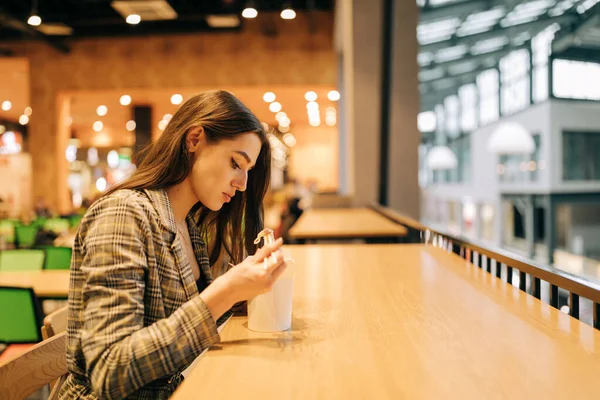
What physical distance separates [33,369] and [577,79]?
4.68 meters

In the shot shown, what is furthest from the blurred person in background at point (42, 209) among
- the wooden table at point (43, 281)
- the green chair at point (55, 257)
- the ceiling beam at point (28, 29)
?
the wooden table at point (43, 281)

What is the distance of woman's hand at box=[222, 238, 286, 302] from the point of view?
3.40 ft

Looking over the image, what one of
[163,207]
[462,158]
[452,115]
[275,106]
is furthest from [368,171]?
[452,115]

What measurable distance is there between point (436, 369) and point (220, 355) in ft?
1.43

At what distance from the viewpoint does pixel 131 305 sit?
37.6 inches

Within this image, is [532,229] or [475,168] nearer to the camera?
[532,229]

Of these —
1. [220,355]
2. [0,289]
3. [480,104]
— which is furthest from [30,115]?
[220,355]

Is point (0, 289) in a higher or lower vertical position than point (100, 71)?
lower

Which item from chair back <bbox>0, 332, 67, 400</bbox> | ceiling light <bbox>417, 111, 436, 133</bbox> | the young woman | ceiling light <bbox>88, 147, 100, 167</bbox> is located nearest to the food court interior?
chair back <bbox>0, 332, 67, 400</bbox>

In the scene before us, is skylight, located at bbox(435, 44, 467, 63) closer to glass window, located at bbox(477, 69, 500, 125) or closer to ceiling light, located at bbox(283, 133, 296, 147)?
glass window, located at bbox(477, 69, 500, 125)

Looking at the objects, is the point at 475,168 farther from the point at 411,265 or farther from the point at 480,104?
the point at 411,265

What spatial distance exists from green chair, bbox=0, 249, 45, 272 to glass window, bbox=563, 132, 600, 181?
5215 millimetres

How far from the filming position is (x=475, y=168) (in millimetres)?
15648

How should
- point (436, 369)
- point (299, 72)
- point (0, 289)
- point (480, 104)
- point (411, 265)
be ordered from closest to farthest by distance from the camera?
point (436, 369) → point (411, 265) → point (0, 289) → point (299, 72) → point (480, 104)
